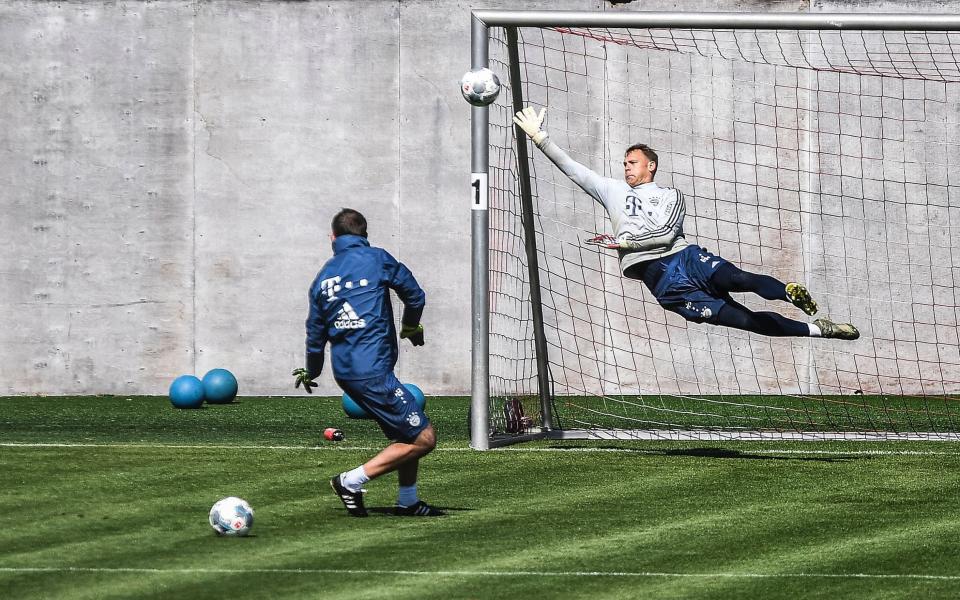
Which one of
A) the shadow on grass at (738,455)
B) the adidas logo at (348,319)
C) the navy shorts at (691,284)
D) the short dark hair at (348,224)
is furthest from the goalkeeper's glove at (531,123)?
the adidas logo at (348,319)

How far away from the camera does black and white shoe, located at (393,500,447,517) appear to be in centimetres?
770

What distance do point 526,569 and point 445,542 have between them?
0.76 meters

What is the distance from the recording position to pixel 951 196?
15.7 meters

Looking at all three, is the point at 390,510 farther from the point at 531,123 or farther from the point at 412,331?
the point at 531,123

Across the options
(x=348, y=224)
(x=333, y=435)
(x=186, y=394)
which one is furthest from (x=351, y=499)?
(x=186, y=394)

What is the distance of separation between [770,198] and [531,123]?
6365 millimetres

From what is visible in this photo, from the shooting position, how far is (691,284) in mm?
10016

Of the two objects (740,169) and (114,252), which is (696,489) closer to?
(740,169)

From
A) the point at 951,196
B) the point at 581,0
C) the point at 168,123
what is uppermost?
the point at 581,0

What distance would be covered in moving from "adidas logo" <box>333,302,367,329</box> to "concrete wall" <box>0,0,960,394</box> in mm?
8294

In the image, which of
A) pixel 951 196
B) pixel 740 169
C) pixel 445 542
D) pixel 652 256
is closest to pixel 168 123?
pixel 740 169

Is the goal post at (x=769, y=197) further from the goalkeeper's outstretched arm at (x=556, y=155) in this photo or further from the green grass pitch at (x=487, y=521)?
the goalkeeper's outstretched arm at (x=556, y=155)

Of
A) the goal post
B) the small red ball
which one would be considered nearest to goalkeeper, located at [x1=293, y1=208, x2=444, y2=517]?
the small red ball

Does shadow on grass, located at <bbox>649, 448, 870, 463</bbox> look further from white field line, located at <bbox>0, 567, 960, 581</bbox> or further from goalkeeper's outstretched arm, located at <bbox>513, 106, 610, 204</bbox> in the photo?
white field line, located at <bbox>0, 567, 960, 581</bbox>
